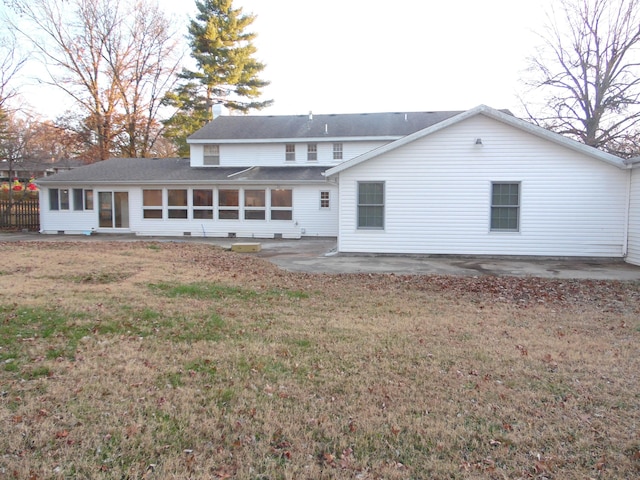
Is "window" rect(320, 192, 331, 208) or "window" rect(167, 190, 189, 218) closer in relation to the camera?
"window" rect(320, 192, 331, 208)

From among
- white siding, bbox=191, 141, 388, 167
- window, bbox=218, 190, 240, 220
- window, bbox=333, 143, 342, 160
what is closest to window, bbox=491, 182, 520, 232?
white siding, bbox=191, 141, 388, 167

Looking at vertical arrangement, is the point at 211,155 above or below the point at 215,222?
above

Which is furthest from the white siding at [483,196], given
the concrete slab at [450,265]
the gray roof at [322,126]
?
the gray roof at [322,126]

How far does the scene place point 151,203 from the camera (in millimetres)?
21531

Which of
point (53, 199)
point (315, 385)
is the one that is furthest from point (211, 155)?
point (315, 385)

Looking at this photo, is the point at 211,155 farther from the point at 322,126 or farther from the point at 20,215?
the point at 20,215

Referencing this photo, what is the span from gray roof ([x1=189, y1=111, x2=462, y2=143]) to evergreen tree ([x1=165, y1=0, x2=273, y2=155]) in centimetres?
871

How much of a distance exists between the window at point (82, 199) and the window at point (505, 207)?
64.4 feet

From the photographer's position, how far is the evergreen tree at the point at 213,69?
32.9m

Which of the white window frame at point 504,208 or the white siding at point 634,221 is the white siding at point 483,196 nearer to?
the white window frame at point 504,208

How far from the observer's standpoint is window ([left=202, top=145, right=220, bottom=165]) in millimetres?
23719

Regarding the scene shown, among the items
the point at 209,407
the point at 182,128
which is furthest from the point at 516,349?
Answer: the point at 182,128

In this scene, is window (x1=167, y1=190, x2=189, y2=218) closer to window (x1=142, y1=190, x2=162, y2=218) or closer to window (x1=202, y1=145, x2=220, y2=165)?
window (x1=142, y1=190, x2=162, y2=218)

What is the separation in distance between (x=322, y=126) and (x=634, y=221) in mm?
15950
